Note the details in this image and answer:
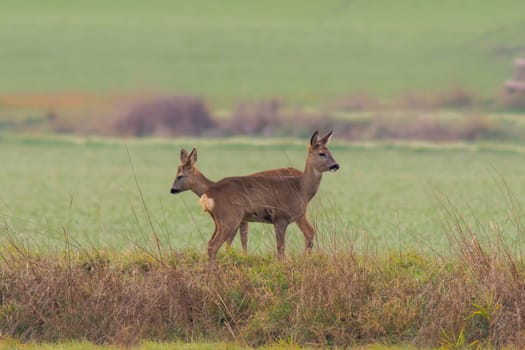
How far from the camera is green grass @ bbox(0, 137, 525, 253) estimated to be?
17.2 m

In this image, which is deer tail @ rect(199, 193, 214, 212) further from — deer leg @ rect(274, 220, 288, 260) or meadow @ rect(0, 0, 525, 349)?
deer leg @ rect(274, 220, 288, 260)

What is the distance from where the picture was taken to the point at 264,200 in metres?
13.1

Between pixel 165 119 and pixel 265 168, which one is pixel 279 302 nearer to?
pixel 265 168

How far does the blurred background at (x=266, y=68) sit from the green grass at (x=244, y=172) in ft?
16.7

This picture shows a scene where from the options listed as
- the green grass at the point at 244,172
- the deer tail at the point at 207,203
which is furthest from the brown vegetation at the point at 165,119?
the deer tail at the point at 207,203

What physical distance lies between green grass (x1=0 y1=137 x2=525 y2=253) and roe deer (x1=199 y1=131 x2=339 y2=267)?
0.26 meters

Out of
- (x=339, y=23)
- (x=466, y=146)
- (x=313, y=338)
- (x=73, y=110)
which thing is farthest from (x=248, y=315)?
(x=339, y=23)

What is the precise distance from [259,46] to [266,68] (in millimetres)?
5241

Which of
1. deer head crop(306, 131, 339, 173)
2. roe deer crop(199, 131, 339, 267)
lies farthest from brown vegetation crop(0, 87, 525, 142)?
Result: roe deer crop(199, 131, 339, 267)

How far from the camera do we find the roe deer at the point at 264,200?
12891 millimetres

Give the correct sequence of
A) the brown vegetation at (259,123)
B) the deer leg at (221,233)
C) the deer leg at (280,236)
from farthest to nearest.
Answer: the brown vegetation at (259,123) → the deer leg at (280,236) → the deer leg at (221,233)

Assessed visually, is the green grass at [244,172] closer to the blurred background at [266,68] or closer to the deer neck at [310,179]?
the deer neck at [310,179]

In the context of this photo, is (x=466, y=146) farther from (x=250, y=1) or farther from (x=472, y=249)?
(x=250, y=1)

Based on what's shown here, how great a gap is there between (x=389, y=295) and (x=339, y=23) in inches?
2930
